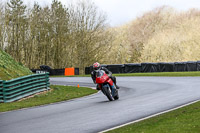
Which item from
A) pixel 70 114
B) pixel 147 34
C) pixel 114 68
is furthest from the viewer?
pixel 147 34

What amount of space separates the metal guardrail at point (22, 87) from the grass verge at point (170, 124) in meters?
9.59

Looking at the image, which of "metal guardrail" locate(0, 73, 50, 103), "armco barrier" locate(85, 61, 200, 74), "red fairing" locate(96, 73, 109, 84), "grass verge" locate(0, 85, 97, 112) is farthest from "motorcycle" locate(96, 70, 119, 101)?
"armco barrier" locate(85, 61, 200, 74)

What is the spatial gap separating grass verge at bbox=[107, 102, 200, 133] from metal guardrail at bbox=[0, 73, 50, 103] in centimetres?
959

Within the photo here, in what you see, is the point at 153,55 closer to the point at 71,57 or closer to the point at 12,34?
the point at 71,57

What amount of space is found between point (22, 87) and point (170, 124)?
460 inches

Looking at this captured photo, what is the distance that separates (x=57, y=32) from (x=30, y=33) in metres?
6.63

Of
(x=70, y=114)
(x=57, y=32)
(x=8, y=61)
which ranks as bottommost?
(x=70, y=114)

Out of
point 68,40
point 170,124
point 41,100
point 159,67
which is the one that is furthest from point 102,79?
point 68,40

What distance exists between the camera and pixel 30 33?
64.1 meters

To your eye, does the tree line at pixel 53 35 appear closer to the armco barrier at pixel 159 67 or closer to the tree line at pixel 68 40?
the tree line at pixel 68 40

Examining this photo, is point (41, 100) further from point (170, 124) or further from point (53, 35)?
point (53, 35)

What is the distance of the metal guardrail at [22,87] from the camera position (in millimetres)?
16770

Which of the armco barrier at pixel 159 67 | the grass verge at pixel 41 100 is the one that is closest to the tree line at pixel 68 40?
the armco barrier at pixel 159 67

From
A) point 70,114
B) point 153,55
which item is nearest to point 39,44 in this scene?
point 153,55
